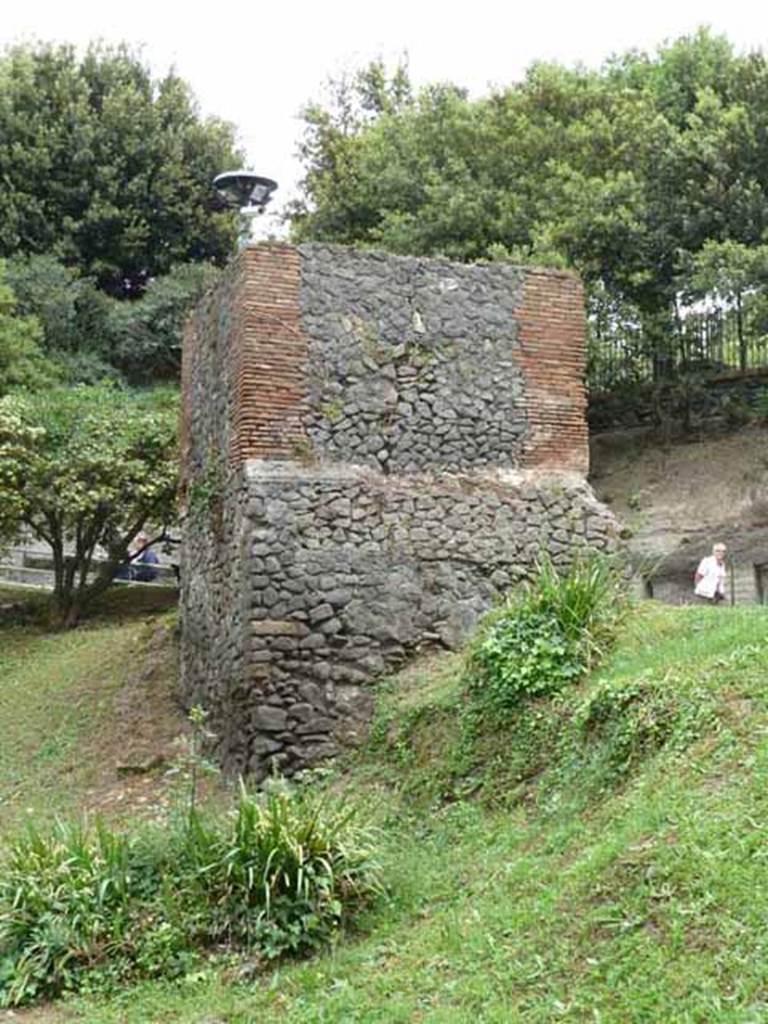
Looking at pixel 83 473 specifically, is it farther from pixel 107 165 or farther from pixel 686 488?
pixel 107 165

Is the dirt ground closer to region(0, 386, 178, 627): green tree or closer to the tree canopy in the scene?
the tree canopy

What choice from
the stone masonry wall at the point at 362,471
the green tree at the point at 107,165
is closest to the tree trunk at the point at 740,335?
the stone masonry wall at the point at 362,471

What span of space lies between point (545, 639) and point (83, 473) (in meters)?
9.59

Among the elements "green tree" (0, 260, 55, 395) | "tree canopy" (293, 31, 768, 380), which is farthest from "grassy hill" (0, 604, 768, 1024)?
"green tree" (0, 260, 55, 395)

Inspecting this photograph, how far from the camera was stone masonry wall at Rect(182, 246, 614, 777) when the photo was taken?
9734 millimetres

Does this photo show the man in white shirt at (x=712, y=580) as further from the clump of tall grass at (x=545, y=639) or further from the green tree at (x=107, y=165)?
the green tree at (x=107, y=165)

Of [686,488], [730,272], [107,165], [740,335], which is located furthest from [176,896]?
[107,165]

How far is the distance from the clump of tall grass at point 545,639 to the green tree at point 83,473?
8.47 metres

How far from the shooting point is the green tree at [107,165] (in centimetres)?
2248

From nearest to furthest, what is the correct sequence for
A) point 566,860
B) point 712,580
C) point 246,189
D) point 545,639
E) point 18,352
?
point 566,860, point 545,639, point 246,189, point 712,580, point 18,352

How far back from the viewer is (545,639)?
28.0 ft

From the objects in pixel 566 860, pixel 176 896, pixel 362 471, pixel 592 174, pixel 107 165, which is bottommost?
pixel 176 896

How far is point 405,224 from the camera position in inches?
739

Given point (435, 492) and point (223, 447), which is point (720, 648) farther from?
point (223, 447)
